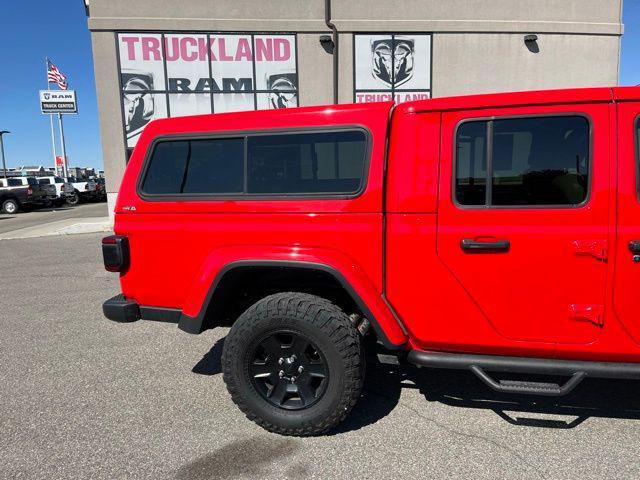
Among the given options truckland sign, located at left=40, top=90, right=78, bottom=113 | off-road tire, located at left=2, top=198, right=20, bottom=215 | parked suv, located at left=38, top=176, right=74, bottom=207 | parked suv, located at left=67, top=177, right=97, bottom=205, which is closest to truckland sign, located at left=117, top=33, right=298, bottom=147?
off-road tire, located at left=2, top=198, right=20, bottom=215

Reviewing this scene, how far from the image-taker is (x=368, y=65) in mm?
12930

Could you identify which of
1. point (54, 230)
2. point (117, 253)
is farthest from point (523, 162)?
point (54, 230)

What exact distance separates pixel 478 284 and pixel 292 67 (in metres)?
12.1

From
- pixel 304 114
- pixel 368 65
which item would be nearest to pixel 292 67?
pixel 368 65

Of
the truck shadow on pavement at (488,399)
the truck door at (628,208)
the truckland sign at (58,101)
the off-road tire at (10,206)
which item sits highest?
the truckland sign at (58,101)

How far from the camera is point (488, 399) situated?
297cm

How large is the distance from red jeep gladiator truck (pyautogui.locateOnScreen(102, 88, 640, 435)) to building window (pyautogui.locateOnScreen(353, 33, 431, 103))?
432 inches

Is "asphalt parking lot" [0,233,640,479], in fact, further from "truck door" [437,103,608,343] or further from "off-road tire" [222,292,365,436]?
"truck door" [437,103,608,343]

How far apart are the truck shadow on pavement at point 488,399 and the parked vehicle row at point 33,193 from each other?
70.4 ft

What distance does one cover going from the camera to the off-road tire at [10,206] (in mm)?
19594

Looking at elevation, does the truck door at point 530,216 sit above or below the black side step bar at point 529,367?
above

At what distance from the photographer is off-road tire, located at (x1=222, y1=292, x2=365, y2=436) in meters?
2.45

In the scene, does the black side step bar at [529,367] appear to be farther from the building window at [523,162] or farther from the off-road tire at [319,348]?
the building window at [523,162]

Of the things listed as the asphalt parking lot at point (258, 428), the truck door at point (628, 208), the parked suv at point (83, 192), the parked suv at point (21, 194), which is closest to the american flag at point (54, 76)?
the parked suv at point (83, 192)
